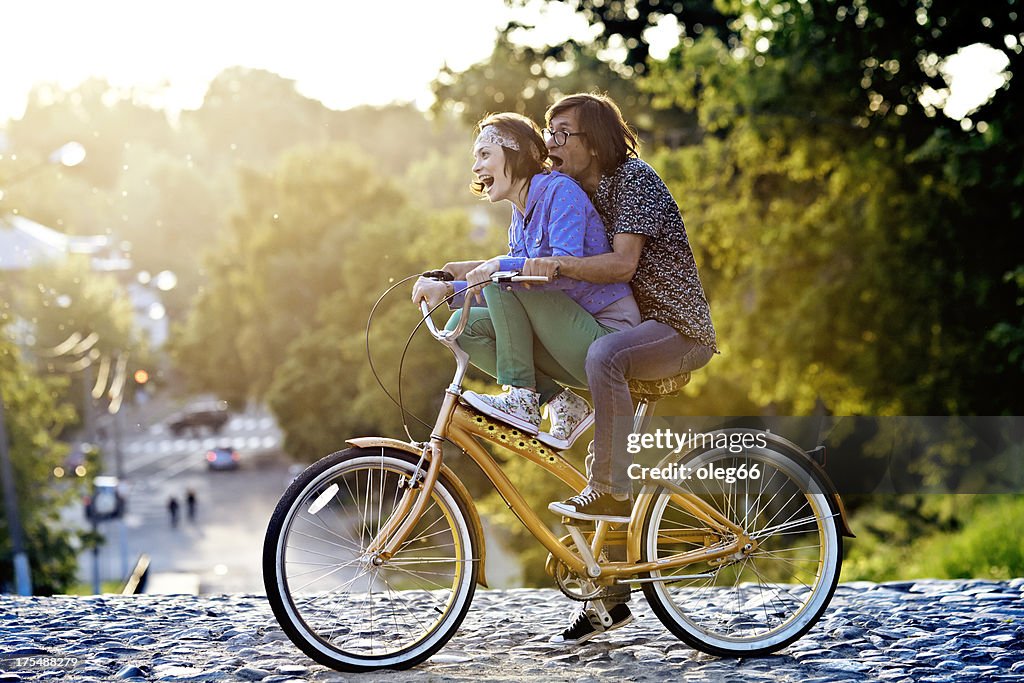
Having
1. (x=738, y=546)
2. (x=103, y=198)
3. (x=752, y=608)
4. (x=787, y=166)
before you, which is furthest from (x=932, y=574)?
(x=103, y=198)

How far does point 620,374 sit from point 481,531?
66cm

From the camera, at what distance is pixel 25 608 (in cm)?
517

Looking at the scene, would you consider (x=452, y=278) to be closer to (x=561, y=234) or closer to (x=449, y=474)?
(x=561, y=234)

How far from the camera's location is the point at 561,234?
3.89m

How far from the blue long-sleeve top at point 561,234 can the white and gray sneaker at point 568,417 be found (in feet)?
0.99

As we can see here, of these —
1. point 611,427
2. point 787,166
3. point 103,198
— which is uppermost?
point 103,198

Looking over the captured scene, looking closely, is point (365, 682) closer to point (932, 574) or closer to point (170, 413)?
point (932, 574)

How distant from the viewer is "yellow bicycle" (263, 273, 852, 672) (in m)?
A: 3.89

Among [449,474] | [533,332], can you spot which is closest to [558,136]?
[533,332]

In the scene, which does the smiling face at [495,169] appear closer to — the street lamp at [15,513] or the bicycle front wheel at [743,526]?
the bicycle front wheel at [743,526]

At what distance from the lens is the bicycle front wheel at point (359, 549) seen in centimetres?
384

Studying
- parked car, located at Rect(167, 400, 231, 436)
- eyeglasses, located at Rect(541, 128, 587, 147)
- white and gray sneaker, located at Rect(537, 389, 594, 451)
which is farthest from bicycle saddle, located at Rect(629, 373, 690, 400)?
parked car, located at Rect(167, 400, 231, 436)

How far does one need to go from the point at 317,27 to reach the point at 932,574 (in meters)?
A: 18.9

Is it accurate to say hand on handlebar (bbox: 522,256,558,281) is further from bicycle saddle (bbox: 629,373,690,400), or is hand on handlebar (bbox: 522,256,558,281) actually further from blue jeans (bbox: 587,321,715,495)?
bicycle saddle (bbox: 629,373,690,400)
